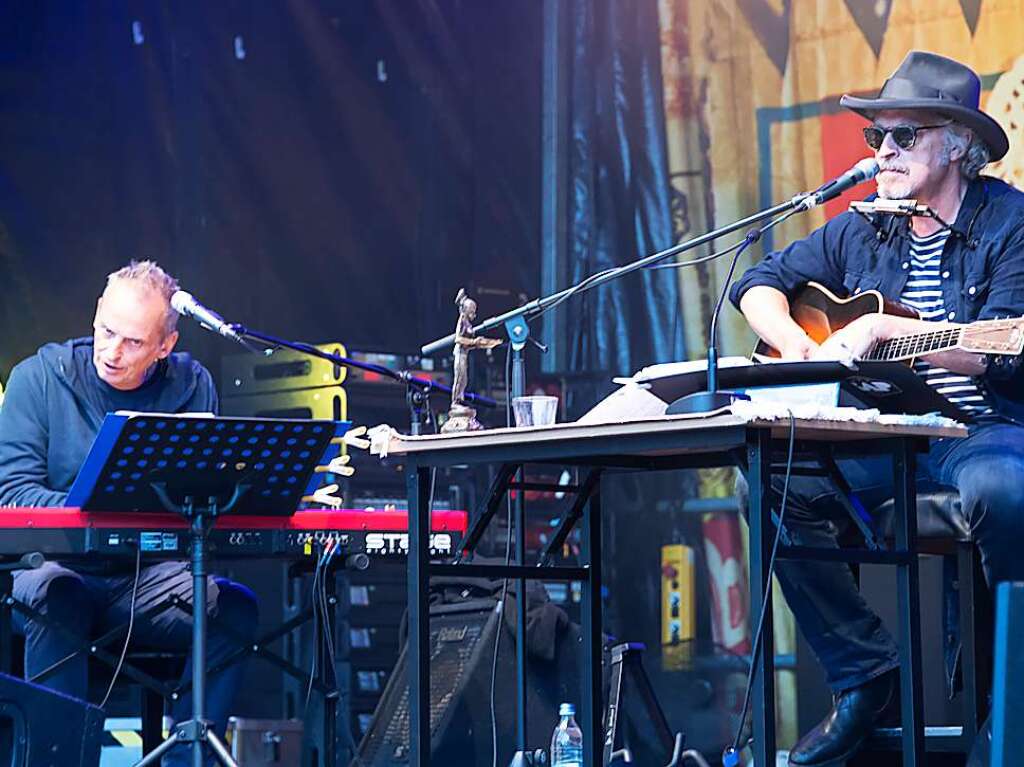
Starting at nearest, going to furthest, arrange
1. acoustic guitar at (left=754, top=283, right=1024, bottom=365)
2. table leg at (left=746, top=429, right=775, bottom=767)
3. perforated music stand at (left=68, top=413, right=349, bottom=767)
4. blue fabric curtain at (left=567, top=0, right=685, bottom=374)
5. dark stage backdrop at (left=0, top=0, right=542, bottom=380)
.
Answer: table leg at (left=746, top=429, right=775, bottom=767) < acoustic guitar at (left=754, top=283, right=1024, bottom=365) < perforated music stand at (left=68, top=413, right=349, bottom=767) < dark stage backdrop at (left=0, top=0, right=542, bottom=380) < blue fabric curtain at (left=567, top=0, right=685, bottom=374)

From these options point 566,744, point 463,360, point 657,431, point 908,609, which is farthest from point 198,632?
point 908,609

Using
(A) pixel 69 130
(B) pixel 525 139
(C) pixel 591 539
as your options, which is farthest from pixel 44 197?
(C) pixel 591 539

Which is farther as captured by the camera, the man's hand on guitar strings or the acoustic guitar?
the man's hand on guitar strings

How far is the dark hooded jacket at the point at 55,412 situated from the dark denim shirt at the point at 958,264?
1623 millimetres

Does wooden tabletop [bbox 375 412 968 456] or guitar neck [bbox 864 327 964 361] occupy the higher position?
guitar neck [bbox 864 327 964 361]

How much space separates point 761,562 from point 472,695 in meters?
1.69

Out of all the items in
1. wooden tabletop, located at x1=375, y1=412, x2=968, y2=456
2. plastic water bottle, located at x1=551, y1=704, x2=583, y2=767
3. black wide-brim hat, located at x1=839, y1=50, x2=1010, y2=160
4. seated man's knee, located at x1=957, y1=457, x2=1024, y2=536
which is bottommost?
plastic water bottle, located at x1=551, y1=704, x2=583, y2=767

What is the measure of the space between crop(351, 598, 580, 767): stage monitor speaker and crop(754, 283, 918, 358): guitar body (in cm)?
105

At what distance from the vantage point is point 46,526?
3.40 meters

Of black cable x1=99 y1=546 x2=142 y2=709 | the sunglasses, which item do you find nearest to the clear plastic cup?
black cable x1=99 y1=546 x2=142 y2=709

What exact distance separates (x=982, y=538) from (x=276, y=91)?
3.84 m

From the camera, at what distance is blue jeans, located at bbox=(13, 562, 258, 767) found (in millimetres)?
3758

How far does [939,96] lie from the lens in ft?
12.1

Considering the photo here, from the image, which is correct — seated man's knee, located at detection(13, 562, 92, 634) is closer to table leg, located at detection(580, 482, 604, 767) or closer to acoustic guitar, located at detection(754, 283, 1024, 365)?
table leg, located at detection(580, 482, 604, 767)
